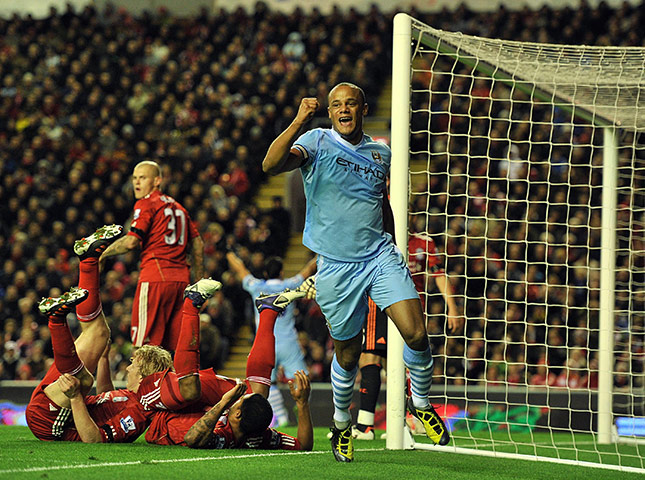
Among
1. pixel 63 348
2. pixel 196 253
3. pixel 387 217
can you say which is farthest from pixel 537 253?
pixel 63 348

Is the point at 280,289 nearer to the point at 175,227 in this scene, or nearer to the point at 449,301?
the point at 175,227

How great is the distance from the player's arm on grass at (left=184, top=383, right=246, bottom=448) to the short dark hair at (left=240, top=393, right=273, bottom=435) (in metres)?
0.08

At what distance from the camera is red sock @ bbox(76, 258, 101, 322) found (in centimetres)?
671

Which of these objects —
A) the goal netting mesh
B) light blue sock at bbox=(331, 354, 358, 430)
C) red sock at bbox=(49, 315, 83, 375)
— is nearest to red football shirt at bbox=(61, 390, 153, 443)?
red sock at bbox=(49, 315, 83, 375)

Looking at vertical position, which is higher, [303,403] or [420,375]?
[420,375]

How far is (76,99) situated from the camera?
18.7m

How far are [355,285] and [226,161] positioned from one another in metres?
11.7

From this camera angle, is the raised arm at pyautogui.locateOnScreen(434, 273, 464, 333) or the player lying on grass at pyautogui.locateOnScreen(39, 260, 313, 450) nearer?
the player lying on grass at pyautogui.locateOnScreen(39, 260, 313, 450)

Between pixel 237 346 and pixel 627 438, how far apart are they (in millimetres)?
7182

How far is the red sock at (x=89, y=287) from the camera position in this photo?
6.71 m

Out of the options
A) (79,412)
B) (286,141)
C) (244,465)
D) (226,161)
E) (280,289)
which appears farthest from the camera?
(226,161)

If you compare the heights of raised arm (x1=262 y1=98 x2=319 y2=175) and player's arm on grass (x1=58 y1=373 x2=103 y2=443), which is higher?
raised arm (x1=262 y1=98 x2=319 y2=175)

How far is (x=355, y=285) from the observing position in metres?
5.51

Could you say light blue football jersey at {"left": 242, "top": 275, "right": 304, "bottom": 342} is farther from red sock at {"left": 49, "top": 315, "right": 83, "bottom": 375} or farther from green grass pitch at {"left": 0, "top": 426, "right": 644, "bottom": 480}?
red sock at {"left": 49, "top": 315, "right": 83, "bottom": 375}
